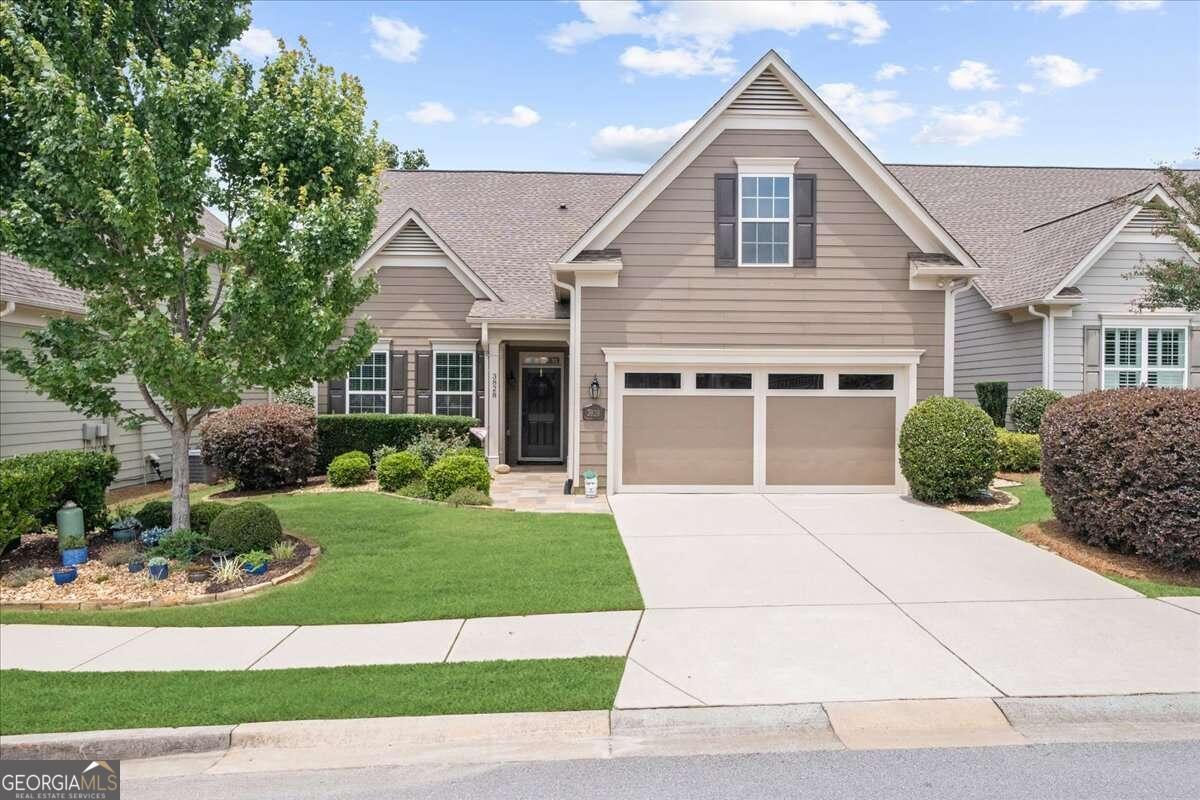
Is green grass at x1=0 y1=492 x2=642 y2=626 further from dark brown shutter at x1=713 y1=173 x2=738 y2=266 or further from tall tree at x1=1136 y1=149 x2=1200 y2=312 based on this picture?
tall tree at x1=1136 y1=149 x2=1200 y2=312

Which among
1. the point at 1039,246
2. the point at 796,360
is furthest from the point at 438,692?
the point at 1039,246

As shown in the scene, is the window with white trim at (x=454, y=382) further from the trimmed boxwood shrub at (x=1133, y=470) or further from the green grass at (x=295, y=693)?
the green grass at (x=295, y=693)

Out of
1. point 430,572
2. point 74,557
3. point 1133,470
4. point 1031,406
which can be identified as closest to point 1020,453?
point 1031,406

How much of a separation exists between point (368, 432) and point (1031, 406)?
13.2 metres

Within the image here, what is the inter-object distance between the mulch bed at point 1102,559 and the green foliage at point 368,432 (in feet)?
32.8

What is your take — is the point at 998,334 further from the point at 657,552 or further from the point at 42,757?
the point at 42,757

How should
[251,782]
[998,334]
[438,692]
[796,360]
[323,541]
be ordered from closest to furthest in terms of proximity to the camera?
[251,782] < [438,692] < [323,541] < [796,360] < [998,334]

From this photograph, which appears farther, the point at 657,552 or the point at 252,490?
the point at 252,490

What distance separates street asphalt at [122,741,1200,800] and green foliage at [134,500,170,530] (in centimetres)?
587

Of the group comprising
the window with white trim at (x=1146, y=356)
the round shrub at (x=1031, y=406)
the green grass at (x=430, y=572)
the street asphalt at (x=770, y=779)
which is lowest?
the street asphalt at (x=770, y=779)

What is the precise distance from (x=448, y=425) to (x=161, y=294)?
25.4 feet

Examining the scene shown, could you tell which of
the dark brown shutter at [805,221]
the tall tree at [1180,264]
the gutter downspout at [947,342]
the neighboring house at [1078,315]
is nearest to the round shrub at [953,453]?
the gutter downspout at [947,342]

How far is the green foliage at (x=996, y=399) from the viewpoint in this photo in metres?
17.2

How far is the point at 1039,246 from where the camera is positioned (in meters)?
18.4
